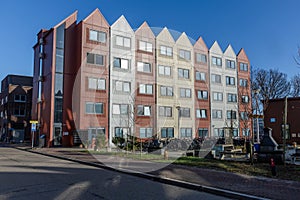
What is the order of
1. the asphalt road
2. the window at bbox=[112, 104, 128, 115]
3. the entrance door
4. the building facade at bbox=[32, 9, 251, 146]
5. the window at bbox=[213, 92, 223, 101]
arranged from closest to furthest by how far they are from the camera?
the asphalt road < the building facade at bbox=[32, 9, 251, 146] < the window at bbox=[112, 104, 128, 115] < the entrance door < the window at bbox=[213, 92, 223, 101]

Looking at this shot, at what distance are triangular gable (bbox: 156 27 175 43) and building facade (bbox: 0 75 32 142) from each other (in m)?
42.2

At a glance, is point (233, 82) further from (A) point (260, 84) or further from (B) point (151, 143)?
(B) point (151, 143)

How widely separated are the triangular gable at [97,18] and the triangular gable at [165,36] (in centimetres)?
2205

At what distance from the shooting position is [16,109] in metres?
53.2

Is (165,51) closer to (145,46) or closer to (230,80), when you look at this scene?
(145,46)

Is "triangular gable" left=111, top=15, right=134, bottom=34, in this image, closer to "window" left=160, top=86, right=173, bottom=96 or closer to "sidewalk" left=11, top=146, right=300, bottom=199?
"window" left=160, top=86, right=173, bottom=96

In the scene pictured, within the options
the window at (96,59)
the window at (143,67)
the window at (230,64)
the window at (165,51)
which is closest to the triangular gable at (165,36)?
the window at (165,51)

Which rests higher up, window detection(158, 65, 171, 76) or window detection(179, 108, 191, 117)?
window detection(158, 65, 171, 76)

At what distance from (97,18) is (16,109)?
28.7 metres

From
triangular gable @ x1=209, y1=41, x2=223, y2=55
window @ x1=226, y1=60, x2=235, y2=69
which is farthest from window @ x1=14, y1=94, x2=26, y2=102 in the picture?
window @ x1=226, y1=60, x2=235, y2=69

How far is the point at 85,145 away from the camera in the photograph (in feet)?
94.2

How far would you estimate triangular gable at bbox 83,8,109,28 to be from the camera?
34397 millimetres

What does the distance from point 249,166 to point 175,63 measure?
5.62 m

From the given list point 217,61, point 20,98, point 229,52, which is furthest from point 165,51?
point 20,98
